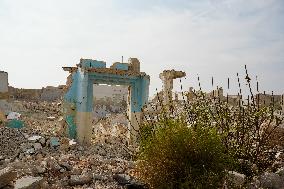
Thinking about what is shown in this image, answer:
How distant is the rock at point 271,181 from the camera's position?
3826mm

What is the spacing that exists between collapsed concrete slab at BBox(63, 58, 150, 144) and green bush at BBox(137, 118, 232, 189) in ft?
30.2

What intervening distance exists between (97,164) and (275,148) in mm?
3221

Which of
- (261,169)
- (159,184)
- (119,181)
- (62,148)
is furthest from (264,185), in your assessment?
(62,148)

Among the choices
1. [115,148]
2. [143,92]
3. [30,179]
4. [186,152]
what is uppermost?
[143,92]

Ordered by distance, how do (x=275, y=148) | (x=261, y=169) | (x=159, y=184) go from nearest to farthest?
(x=159, y=184) → (x=261, y=169) → (x=275, y=148)

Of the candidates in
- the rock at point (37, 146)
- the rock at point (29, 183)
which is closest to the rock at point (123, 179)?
the rock at point (29, 183)

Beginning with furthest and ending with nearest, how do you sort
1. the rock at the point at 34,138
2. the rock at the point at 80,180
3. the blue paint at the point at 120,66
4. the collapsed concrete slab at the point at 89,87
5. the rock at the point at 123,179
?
1. the blue paint at the point at 120,66
2. the collapsed concrete slab at the point at 89,87
3. the rock at the point at 34,138
4. the rock at the point at 80,180
5. the rock at the point at 123,179

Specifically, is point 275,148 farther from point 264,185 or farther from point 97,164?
point 97,164

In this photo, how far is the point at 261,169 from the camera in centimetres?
436

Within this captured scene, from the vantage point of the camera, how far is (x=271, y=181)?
3.84 meters

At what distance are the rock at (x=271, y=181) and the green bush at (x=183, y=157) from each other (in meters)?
0.44

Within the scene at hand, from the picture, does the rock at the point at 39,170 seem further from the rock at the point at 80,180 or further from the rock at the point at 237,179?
the rock at the point at 237,179

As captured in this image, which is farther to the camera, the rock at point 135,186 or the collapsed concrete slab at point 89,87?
the collapsed concrete slab at point 89,87

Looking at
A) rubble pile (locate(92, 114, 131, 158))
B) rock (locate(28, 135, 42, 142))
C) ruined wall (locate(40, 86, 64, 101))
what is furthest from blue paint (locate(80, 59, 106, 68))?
ruined wall (locate(40, 86, 64, 101))
